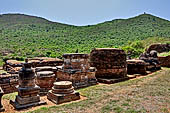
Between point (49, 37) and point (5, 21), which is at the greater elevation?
point (5, 21)

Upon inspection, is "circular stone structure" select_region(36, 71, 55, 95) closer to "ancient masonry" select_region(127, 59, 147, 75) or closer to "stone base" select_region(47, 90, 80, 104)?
"stone base" select_region(47, 90, 80, 104)

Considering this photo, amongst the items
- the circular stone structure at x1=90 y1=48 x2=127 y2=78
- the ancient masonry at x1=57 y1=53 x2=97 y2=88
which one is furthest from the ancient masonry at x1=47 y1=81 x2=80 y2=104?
the circular stone structure at x1=90 y1=48 x2=127 y2=78

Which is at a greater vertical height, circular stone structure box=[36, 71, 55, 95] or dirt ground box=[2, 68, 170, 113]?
circular stone structure box=[36, 71, 55, 95]

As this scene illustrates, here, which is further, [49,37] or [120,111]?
[49,37]

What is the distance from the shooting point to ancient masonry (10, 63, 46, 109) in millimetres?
5273

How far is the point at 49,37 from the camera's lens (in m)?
41.1

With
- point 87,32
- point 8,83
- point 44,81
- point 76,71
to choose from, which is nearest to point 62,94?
point 44,81

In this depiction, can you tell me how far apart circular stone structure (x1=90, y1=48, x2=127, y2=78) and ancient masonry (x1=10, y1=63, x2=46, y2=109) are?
470 cm

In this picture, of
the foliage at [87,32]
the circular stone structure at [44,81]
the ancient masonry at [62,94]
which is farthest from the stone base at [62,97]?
the foliage at [87,32]

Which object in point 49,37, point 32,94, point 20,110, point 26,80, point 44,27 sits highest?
point 44,27

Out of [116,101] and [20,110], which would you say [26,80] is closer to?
[20,110]

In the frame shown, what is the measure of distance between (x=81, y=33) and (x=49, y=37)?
424 inches

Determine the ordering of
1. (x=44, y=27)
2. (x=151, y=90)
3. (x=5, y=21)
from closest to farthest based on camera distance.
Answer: (x=151, y=90) < (x=44, y=27) < (x=5, y=21)

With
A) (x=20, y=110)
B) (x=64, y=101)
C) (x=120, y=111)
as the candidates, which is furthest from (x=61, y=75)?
(x=120, y=111)
